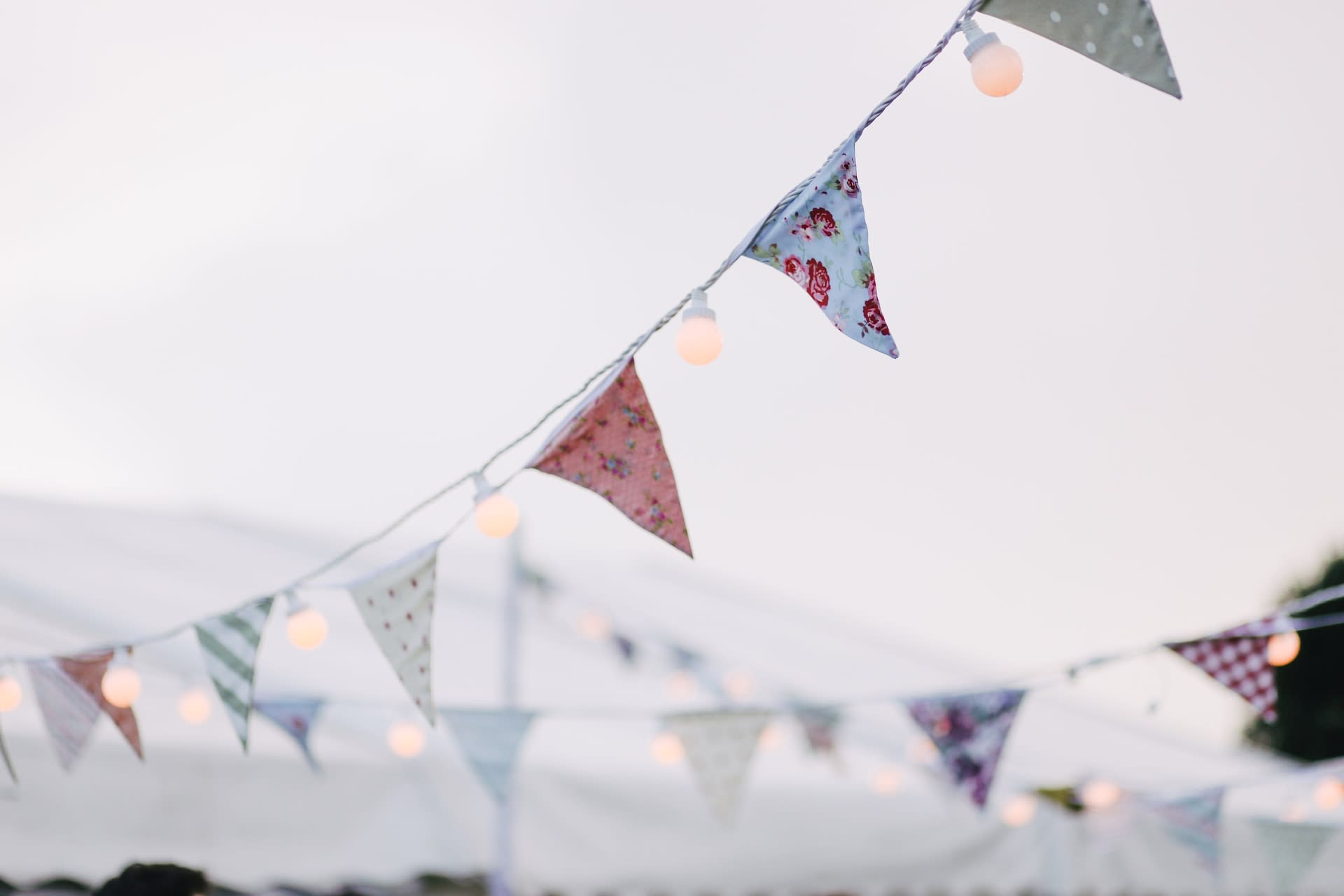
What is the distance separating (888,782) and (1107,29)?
274 centimetres

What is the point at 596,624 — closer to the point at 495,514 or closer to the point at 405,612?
the point at 405,612

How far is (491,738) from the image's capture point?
2.51m

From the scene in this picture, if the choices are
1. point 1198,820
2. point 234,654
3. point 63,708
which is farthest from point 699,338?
point 1198,820

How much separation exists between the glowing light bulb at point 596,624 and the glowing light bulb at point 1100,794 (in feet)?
5.29

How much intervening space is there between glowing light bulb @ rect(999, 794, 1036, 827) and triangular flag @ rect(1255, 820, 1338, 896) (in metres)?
0.67

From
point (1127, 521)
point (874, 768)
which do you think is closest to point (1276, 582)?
point (1127, 521)

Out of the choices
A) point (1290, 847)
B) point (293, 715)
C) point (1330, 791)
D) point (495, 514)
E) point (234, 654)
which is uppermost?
point (495, 514)

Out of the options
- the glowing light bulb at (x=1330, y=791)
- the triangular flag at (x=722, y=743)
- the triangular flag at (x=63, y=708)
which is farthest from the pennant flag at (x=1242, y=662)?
the triangular flag at (x=63, y=708)

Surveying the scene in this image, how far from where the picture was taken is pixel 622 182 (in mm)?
4055

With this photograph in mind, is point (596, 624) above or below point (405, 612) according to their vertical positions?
below

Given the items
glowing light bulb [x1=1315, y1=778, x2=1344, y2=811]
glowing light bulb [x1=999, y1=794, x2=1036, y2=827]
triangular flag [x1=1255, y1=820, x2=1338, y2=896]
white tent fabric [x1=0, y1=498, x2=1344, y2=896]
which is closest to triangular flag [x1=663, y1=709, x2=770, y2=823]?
white tent fabric [x1=0, y1=498, x2=1344, y2=896]

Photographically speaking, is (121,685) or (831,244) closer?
(831,244)

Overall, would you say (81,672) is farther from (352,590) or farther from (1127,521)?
(1127,521)

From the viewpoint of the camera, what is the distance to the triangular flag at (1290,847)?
3.31 m
